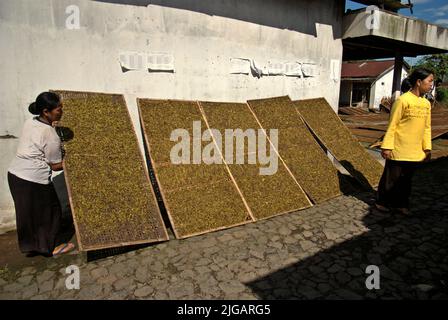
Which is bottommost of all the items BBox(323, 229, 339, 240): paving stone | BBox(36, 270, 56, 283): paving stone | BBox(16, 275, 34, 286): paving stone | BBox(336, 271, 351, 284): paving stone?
BBox(16, 275, 34, 286): paving stone

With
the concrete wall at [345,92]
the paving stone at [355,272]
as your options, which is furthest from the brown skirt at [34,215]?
the concrete wall at [345,92]

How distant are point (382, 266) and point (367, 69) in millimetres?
33846

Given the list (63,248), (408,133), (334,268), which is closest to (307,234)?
(334,268)

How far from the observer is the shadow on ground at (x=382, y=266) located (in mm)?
2943

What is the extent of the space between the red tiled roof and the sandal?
107 ft

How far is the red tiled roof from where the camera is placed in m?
30.8

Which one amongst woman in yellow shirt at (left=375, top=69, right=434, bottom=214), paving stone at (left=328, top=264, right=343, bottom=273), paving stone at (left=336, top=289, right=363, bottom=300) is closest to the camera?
paving stone at (left=336, top=289, right=363, bottom=300)

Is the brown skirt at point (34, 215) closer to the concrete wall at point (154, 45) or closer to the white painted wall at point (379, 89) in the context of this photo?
the concrete wall at point (154, 45)

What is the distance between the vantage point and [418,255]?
3574 mm

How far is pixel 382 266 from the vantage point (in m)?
3.37

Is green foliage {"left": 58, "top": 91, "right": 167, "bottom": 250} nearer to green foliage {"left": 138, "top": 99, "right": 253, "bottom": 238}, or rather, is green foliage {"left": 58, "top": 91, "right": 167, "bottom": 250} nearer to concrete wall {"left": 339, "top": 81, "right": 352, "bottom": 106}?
green foliage {"left": 138, "top": 99, "right": 253, "bottom": 238}

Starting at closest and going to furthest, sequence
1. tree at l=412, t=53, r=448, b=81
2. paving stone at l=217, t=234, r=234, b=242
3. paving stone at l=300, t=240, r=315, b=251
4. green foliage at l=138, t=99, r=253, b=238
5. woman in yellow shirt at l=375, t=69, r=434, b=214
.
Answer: paving stone at l=300, t=240, r=315, b=251
paving stone at l=217, t=234, r=234, b=242
green foliage at l=138, t=99, r=253, b=238
woman in yellow shirt at l=375, t=69, r=434, b=214
tree at l=412, t=53, r=448, b=81

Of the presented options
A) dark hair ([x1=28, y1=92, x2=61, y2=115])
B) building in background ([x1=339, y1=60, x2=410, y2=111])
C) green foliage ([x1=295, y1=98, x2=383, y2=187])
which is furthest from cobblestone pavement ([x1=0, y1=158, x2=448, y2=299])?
building in background ([x1=339, y1=60, x2=410, y2=111])
